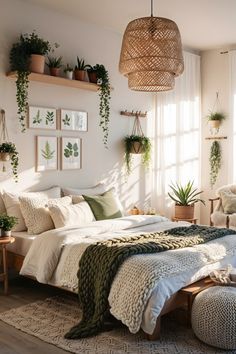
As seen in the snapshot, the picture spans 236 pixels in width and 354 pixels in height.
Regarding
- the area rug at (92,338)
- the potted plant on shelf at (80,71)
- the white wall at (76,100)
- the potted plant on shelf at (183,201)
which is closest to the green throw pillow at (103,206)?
the white wall at (76,100)

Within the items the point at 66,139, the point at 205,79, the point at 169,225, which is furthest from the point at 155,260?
the point at 205,79

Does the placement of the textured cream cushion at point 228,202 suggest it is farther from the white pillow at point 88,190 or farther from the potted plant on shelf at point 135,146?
the white pillow at point 88,190

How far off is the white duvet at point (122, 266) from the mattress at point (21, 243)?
0.16 metres

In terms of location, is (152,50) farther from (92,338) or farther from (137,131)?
(137,131)

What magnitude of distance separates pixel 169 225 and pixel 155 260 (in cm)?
143

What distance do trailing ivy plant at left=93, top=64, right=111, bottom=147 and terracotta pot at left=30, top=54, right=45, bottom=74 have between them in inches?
33.2

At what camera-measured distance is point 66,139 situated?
16.9 ft

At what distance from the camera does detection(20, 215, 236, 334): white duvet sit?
3059 millimetres

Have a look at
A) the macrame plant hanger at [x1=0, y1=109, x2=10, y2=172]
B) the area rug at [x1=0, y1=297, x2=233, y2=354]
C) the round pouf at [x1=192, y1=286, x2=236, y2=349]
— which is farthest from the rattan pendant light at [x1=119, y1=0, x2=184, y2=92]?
the area rug at [x1=0, y1=297, x2=233, y2=354]

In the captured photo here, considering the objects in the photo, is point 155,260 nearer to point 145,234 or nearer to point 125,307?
point 125,307

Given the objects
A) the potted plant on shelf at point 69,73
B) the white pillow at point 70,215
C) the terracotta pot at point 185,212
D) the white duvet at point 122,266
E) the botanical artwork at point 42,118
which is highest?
the potted plant on shelf at point 69,73

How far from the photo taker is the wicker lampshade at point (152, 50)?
3.39 m

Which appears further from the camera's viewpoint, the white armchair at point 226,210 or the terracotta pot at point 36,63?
the white armchair at point 226,210

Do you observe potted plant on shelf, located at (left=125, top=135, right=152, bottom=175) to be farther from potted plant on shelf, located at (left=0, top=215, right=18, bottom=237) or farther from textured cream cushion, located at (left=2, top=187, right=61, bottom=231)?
potted plant on shelf, located at (left=0, top=215, right=18, bottom=237)
